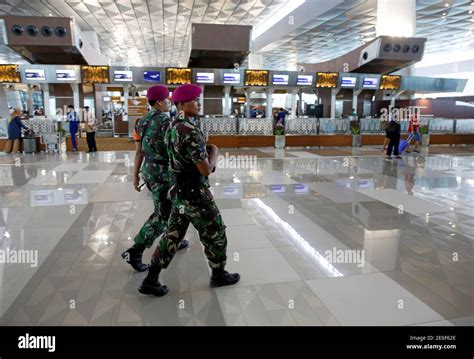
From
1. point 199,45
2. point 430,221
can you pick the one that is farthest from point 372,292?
point 199,45

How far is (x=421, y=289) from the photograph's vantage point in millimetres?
2980

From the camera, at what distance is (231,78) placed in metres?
16.3

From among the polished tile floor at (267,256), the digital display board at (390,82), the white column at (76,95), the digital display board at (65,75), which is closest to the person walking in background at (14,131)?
the digital display board at (65,75)

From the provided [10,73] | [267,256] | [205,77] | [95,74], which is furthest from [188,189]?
[10,73]

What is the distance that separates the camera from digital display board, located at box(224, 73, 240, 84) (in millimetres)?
16219

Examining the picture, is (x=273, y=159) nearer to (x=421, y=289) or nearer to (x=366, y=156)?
(x=366, y=156)

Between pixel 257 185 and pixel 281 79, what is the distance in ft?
36.4

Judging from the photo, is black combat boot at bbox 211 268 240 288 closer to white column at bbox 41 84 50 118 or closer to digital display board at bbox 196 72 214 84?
digital display board at bbox 196 72 214 84

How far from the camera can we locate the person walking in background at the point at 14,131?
1187 cm

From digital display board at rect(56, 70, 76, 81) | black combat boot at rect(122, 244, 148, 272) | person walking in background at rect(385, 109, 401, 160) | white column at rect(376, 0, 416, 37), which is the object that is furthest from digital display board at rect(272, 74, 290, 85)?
black combat boot at rect(122, 244, 148, 272)

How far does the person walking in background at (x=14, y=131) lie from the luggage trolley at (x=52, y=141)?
0.66 meters

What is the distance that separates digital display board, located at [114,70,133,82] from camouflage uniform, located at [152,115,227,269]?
14.5m

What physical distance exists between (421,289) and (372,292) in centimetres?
45
